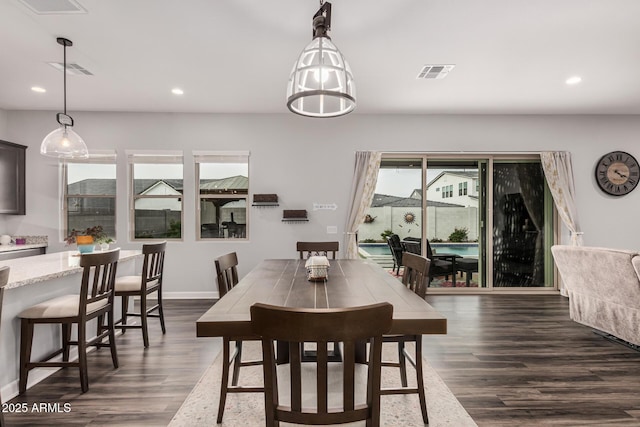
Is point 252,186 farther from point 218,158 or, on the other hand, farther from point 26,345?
point 26,345

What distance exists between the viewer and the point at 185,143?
5.20m

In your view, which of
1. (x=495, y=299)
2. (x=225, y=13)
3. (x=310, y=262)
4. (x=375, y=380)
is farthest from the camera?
(x=495, y=299)

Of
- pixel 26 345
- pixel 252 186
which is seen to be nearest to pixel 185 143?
pixel 252 186

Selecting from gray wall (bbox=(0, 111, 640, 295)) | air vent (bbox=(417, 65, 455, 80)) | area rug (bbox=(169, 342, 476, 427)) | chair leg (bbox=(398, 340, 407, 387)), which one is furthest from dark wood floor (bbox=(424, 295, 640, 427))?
air vent (bbox=(417, 65, 455, 80))

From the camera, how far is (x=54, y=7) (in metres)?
2.56

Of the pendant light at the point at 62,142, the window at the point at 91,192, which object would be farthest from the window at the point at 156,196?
the pendant light at the point at 62,142

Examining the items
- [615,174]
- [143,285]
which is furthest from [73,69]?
[615,174]

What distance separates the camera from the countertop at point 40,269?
2.22m

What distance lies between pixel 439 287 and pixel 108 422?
4.70 metres

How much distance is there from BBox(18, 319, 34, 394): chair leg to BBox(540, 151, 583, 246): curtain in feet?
21.1

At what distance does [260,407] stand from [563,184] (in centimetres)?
543

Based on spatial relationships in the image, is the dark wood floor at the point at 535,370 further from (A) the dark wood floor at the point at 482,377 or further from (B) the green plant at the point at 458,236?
(B) the green plant at the point at 458,236

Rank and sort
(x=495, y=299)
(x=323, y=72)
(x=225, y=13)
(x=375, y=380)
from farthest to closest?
(x=495, y=299), (x=225, y=13), (x=323, y=72), (x=375, y=380)

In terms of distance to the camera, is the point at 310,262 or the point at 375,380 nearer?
the point at 375,380
